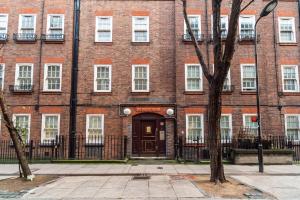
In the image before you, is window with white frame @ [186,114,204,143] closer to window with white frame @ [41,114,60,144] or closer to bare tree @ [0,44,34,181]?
window with white frame @ [41,114,60,144]

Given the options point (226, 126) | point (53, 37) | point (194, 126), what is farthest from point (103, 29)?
point (226, 126)

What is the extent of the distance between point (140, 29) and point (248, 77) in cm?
802

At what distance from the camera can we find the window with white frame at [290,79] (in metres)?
19.8

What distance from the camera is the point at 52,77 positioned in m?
19.6

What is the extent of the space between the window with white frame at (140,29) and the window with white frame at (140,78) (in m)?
1.99

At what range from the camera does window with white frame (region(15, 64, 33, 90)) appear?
19422 millimetres

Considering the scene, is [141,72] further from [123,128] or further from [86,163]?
[86,163]

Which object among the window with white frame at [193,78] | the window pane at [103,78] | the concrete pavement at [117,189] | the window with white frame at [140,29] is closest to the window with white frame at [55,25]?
the window pane at [103,78]

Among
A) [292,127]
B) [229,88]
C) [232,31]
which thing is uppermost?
[232,31]

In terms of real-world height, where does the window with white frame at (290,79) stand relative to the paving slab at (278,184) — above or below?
above

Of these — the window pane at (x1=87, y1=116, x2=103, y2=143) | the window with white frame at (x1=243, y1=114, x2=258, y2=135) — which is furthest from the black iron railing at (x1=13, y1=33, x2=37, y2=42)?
the window with white frame at (x1=243, y1=114, x2=258, y2=135)

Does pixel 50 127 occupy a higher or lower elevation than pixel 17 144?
higher

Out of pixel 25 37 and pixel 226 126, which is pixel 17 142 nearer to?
pixel 25 37

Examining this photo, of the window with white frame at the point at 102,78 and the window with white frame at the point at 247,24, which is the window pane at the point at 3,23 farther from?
the window with white frame at the point at 247,24
